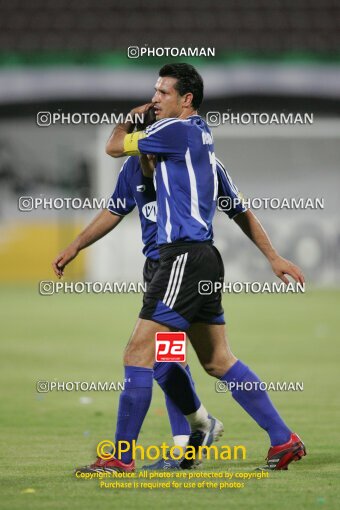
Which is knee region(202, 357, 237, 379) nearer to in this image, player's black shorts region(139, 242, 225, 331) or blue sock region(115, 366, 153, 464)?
player's black shorts region(139, 242, 225, 331)

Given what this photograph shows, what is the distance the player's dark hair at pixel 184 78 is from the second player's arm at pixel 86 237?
3.12 feet

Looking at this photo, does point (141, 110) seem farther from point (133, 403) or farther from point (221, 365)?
point (133, 403)

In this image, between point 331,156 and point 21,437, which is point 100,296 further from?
point 21,437

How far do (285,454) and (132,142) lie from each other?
1.89 metres

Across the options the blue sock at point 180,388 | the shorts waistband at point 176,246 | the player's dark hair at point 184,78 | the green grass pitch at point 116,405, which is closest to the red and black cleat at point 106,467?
the green grass pitch at point 116,405

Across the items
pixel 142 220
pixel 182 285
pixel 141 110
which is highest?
pixel 141 110

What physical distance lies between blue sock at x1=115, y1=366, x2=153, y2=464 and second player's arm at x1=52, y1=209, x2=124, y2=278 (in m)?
0.96

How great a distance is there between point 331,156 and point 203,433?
23.1 metres

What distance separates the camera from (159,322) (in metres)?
6.16

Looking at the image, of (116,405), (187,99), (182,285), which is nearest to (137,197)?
(187,99)

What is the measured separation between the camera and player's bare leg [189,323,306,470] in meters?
6.48

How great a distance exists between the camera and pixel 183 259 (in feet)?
20.6

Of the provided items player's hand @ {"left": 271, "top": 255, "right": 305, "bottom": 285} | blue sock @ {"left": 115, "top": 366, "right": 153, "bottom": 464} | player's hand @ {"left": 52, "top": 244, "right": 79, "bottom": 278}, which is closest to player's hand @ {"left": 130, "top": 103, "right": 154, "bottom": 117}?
player's hand @ {"left": 52, "top": 244, "right": 79, "bottom": 278}

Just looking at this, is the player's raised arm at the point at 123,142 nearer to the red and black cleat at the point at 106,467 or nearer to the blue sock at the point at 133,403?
the blue sock at the point at 133,403
